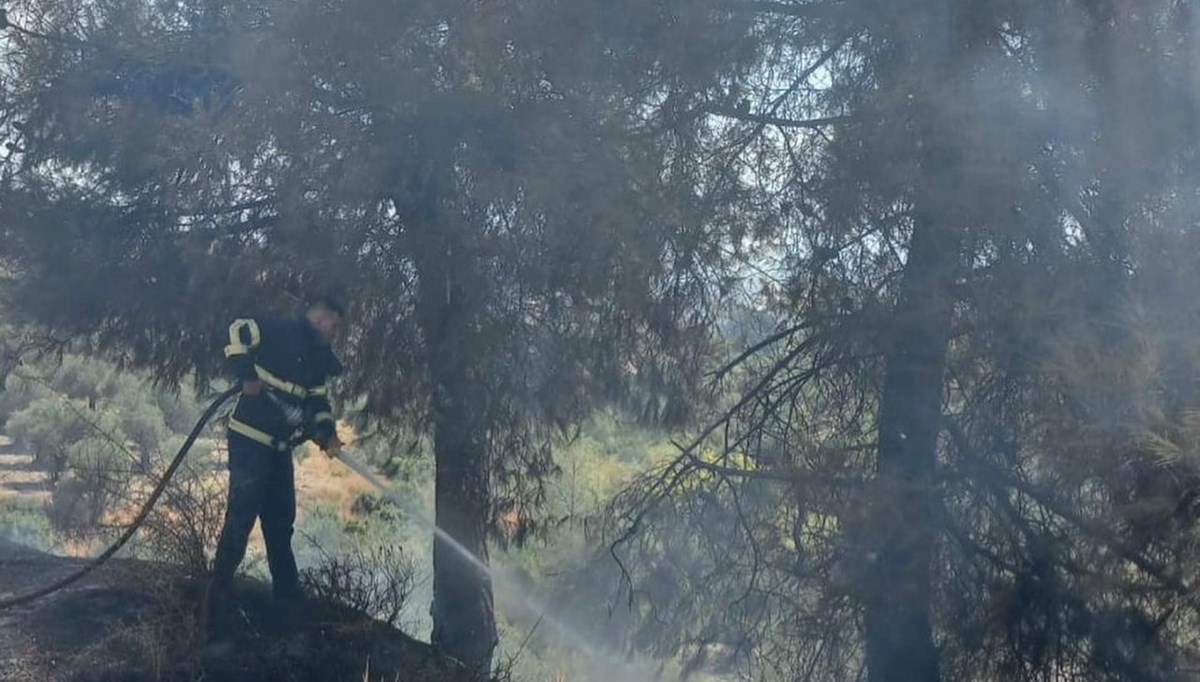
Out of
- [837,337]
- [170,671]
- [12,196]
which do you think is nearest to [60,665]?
[170,671]

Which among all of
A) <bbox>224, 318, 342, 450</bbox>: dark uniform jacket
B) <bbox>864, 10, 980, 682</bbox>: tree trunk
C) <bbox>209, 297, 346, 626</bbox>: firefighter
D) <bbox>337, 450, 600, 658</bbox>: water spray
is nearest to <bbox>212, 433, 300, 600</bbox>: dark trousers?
<bbox>209, 297, 346, 626</bbox>: firefighter

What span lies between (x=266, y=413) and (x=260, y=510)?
22.3 inches

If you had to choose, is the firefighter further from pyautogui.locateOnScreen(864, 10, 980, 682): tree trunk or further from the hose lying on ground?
pyautogui.locateOnScreen(864, 10, 980, 682): tree trunk

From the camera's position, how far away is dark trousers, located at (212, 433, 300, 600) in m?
8.24

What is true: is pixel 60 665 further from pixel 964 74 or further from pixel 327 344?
pixel 964 74

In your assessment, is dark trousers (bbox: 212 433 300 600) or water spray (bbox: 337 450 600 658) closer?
dark trousers (bbox: 212 433 300 600)

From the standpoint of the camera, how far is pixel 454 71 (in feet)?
29.8

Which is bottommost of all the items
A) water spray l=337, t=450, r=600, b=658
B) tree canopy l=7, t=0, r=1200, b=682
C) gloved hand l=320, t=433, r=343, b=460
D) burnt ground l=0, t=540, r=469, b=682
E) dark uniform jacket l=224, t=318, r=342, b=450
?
burnt ground l=0, t=540, r=469, b=682

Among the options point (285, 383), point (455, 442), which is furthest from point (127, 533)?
point (455, 442)


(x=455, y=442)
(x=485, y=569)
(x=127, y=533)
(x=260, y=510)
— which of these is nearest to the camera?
(x=127, y=533)

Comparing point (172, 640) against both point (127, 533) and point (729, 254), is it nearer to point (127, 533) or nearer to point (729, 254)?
point (127, 533)

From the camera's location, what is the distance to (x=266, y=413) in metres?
8.41

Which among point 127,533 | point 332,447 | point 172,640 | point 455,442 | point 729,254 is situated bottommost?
point 172,640

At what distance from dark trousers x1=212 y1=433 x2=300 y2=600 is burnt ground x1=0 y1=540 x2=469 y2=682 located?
190mm
